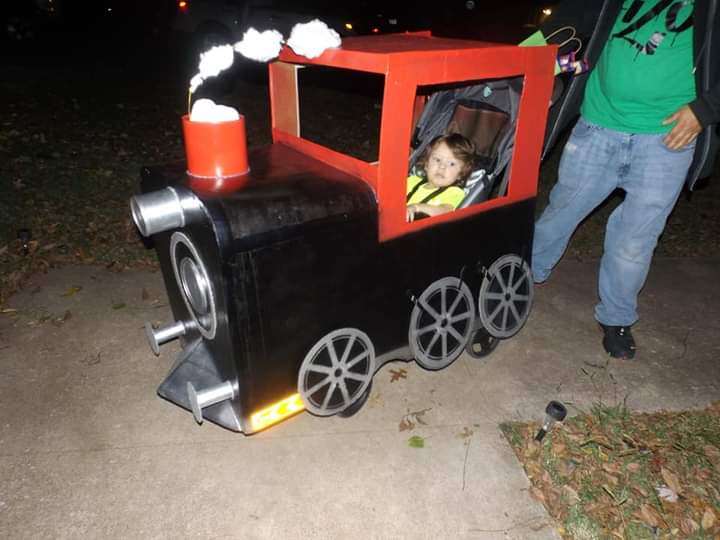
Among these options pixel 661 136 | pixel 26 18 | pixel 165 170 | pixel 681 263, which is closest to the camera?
pixel 165 170

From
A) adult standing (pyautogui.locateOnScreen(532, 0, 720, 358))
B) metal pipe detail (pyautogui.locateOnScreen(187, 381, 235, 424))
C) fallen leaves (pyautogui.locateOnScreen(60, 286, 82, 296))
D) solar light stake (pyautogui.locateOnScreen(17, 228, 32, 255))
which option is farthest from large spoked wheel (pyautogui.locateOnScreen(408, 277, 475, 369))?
solar light stake (pyautogui.locateOnScreen(17, 228, 32, 255))

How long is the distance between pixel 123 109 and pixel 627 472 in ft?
28.0

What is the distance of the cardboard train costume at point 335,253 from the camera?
2191 mm

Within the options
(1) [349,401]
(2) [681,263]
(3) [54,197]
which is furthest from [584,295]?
(3) [54,197]

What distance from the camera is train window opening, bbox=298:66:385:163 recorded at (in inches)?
307

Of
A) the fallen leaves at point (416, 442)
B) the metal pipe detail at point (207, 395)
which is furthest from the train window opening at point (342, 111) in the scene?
the metal pipe detail at point (207, 395)

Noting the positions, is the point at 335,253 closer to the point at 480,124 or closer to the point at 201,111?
the point at 201,111

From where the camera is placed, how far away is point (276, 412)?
2.49 m

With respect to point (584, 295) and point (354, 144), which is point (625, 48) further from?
point (354, 144)

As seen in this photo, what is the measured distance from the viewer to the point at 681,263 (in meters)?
4.80

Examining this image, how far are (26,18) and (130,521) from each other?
13716 millimetres

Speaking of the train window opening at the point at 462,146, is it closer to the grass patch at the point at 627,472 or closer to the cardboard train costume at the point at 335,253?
the cardboard train costume at the point at 335,253

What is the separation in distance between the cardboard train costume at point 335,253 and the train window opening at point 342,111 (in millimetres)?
4116

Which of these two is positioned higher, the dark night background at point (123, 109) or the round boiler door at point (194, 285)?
the round boiler door at point (194, 285)
